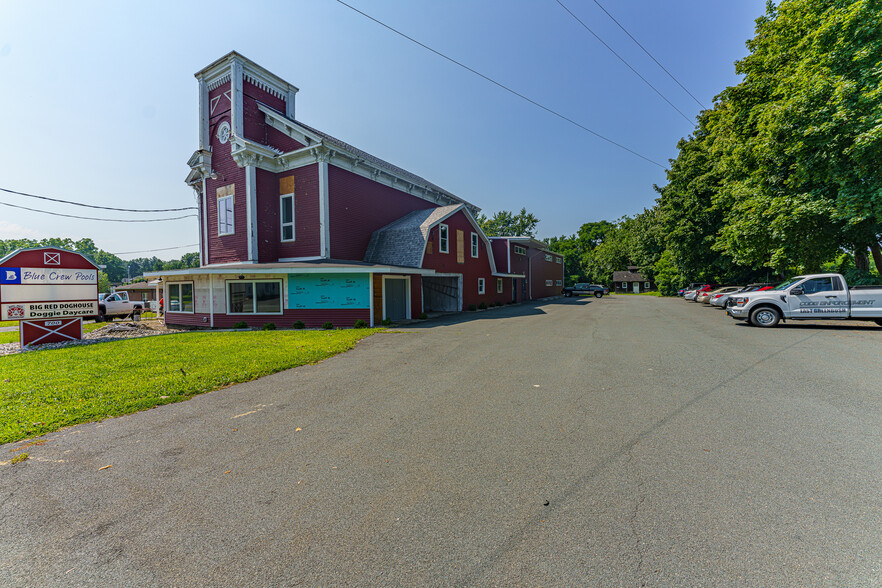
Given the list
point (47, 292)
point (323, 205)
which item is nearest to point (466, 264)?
point (323, 205)

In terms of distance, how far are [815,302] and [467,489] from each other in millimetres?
16336

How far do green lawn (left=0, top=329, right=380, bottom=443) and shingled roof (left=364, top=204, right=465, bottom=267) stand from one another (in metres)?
8.19

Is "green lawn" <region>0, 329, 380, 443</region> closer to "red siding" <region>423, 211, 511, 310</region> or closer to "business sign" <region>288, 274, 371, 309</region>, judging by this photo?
"business sign" <region>288, 274, 371, 309</region>

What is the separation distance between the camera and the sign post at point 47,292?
1166cm

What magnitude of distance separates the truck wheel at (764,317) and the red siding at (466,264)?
14.5 meters

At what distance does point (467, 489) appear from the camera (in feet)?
10.5

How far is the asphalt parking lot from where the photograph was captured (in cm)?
232

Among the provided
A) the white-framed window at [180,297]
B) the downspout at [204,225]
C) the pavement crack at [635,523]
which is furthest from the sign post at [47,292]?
the pavement crack at [635,523]

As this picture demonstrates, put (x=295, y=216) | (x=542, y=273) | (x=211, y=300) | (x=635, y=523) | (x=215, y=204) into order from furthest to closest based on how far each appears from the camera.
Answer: (x=542, y=273) → (x=215, y=204) → (x=295, y=216) → (x=211, y=300) → (x=635, y=523)

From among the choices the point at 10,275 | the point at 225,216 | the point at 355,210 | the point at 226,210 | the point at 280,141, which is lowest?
the point at 10,275

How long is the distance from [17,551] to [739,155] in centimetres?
2512

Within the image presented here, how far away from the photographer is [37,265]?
1224 cm

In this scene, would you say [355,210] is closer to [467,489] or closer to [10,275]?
[10,275]

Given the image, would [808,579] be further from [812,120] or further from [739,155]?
[739,155]
